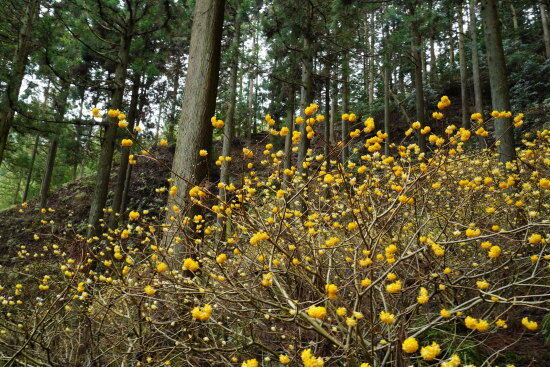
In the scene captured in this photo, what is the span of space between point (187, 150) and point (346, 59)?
841cm

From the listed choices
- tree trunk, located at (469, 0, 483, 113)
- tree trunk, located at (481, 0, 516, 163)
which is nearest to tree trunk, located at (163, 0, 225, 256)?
tree trunk, located at (481, 0, 516, 163)

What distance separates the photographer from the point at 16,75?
6441 millimetres

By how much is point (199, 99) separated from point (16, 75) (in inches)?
220

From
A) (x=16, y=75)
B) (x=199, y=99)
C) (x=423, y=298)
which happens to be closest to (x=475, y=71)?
(x=199, y=99)

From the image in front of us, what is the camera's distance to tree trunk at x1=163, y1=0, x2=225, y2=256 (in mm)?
3209

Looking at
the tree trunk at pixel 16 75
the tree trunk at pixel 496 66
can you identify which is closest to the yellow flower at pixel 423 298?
the tree trunk at pixel 496 66

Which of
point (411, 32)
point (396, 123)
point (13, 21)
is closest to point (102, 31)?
point (13, 21)

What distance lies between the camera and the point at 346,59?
10.1 metres

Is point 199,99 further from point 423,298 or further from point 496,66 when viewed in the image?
point 496,66

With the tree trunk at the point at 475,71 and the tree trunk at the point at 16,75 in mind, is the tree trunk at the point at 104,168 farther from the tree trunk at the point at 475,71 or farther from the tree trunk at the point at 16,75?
the tree trunk at the point at 475,71

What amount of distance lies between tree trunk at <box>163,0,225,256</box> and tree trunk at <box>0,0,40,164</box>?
17.0ft

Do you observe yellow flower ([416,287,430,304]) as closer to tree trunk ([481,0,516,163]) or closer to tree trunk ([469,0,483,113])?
tree trunk ([481,0,516,163])

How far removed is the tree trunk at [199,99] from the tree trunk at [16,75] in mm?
5192

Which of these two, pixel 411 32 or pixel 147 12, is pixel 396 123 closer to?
pixel 411 32
